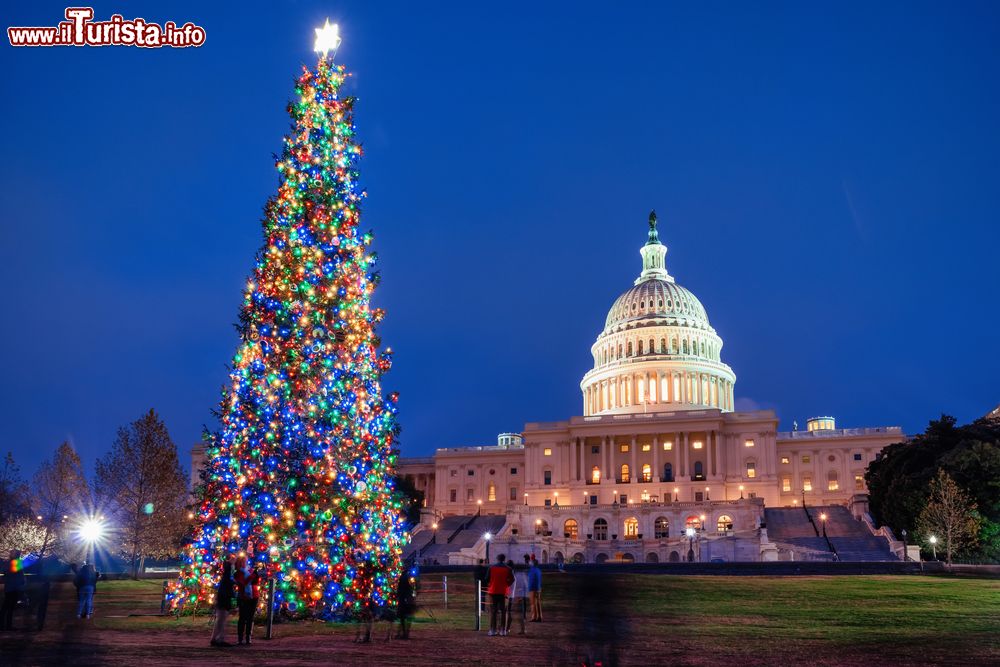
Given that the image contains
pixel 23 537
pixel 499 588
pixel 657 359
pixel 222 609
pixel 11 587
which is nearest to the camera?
pixel 222 609

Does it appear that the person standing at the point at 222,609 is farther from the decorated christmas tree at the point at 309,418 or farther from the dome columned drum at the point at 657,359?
the dome columned drum at the point at 657,359

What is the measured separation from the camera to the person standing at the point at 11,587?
23.4 meters

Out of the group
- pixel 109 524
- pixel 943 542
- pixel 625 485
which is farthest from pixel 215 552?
pixel 625 485

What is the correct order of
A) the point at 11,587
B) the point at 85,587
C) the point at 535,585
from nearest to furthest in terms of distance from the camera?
the point at 11,587 → the point at 535,585 → the point at 85,587

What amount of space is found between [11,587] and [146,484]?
33.3 meters

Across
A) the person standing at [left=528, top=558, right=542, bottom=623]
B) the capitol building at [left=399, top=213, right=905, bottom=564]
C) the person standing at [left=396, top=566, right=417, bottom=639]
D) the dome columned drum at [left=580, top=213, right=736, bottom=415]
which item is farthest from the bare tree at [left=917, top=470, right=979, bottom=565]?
the dome columned drum at [left=580, top=213, right=736, bottom=415]

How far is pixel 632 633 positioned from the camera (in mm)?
23484

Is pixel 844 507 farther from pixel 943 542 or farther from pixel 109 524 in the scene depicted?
pixel 109 524

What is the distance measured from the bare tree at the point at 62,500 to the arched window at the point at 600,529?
4755 cm

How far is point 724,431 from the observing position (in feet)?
375

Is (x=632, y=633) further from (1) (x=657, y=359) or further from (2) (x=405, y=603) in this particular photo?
(1) (x=657, y=359)

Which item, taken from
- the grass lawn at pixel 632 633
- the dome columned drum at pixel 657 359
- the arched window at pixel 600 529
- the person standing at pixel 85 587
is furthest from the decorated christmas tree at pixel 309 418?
the dome columned drum at pixel 657 359

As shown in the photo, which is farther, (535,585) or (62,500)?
(62,500)

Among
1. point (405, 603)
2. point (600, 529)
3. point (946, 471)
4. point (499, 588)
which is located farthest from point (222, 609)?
point (600, 529)
